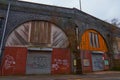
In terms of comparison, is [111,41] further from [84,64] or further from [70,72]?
[70,72]

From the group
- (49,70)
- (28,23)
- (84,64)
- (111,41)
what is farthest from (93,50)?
(28,23)

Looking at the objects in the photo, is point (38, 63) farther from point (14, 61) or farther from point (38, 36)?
point (38, 36)

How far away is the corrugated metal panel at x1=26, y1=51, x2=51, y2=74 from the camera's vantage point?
20078 mm

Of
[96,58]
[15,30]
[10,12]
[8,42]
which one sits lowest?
[96,58]

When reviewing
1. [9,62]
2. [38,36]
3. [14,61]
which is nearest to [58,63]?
[38,36]

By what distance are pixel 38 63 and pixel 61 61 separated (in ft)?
9.54

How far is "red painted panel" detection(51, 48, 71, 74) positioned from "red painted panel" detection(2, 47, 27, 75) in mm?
3645

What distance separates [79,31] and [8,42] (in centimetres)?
959

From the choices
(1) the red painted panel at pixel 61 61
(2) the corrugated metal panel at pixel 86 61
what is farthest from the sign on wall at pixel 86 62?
(1) the red painted panel at pixel 61 61

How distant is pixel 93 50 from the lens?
25156mm

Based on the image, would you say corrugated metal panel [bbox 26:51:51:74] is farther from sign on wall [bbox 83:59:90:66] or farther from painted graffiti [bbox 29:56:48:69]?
sign on wall [bbox 83:59:90:66]

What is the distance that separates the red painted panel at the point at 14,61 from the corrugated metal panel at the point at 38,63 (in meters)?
0.61

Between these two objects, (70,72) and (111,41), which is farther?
(111,41)

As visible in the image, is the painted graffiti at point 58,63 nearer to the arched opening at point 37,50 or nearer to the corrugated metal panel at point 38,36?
the arched opening at point 37,50
